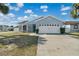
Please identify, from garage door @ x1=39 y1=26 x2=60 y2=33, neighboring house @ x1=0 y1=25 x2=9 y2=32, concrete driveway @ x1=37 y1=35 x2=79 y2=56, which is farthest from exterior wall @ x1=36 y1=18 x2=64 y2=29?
neighboring house @ x1=0 y1=25 x2=9 y2=32

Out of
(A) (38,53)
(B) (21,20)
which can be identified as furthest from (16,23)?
(A) (38,53)

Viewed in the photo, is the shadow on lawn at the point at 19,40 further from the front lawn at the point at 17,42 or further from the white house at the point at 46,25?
the white house at the point at 46,25

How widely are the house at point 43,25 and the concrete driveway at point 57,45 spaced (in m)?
0.28

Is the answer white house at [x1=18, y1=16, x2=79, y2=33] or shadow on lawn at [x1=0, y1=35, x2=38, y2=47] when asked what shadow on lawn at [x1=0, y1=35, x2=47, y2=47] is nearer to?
shadow on lawn at [x1=0, y1=35, x2=38, y2=47]

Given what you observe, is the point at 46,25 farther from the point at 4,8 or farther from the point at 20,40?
the point at 4,8

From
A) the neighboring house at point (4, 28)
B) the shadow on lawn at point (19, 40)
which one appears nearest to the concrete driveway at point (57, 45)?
the shadow on lawn at point (19, 40)

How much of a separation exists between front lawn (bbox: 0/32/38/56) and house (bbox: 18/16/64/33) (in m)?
0.28

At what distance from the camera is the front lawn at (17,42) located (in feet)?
26.8

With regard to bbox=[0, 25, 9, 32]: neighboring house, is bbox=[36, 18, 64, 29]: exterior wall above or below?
above

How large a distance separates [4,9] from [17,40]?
1.24m

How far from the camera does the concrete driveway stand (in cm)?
803

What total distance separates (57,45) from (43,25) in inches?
36.9

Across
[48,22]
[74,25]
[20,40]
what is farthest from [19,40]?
[74,25]

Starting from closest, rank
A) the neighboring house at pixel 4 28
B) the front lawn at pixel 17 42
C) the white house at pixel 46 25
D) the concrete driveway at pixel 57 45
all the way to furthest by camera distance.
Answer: the concrete driveway at pixel 57 45
the front lawn at pixel 17 42
the neighboring house at pixel 4 28
the white house at pixel 46 25
